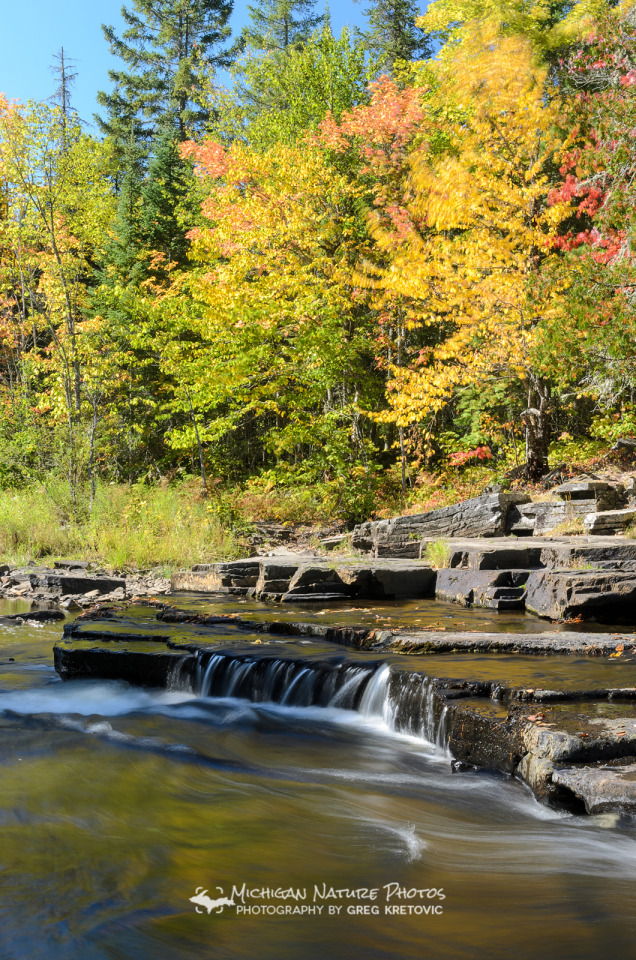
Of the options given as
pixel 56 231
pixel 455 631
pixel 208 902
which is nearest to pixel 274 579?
pixel 455 631

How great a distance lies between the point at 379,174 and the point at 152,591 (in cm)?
1103

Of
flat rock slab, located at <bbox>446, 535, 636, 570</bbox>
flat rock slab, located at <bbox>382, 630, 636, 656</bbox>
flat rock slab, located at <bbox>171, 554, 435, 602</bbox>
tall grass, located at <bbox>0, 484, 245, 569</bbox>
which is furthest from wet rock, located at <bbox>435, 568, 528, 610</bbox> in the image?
tall grass, located at <bbox>0, 484, 245, 569</bbox>

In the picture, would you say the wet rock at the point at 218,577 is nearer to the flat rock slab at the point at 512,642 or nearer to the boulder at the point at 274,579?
the boulder at the point at 274,579

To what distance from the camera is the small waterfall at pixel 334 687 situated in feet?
15.3

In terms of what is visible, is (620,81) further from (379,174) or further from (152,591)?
(152,591)

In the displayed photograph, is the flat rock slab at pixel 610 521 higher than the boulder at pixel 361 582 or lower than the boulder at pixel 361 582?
higher

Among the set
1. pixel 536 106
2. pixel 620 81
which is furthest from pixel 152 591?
pixel 536 106

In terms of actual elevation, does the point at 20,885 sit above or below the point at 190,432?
below

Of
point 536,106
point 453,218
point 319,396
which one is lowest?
point 319,396

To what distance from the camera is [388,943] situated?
8.20 feet

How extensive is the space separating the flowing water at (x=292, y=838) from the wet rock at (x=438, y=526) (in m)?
5.86

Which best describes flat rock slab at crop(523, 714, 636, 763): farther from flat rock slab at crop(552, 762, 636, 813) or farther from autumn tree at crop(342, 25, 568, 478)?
autumn tree at crop(342, 25, 568, 478)

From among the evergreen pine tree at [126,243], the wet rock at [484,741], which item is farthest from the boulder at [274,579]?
the evergreen pine tree at [126,243]

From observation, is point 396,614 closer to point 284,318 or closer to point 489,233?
point 489,233
